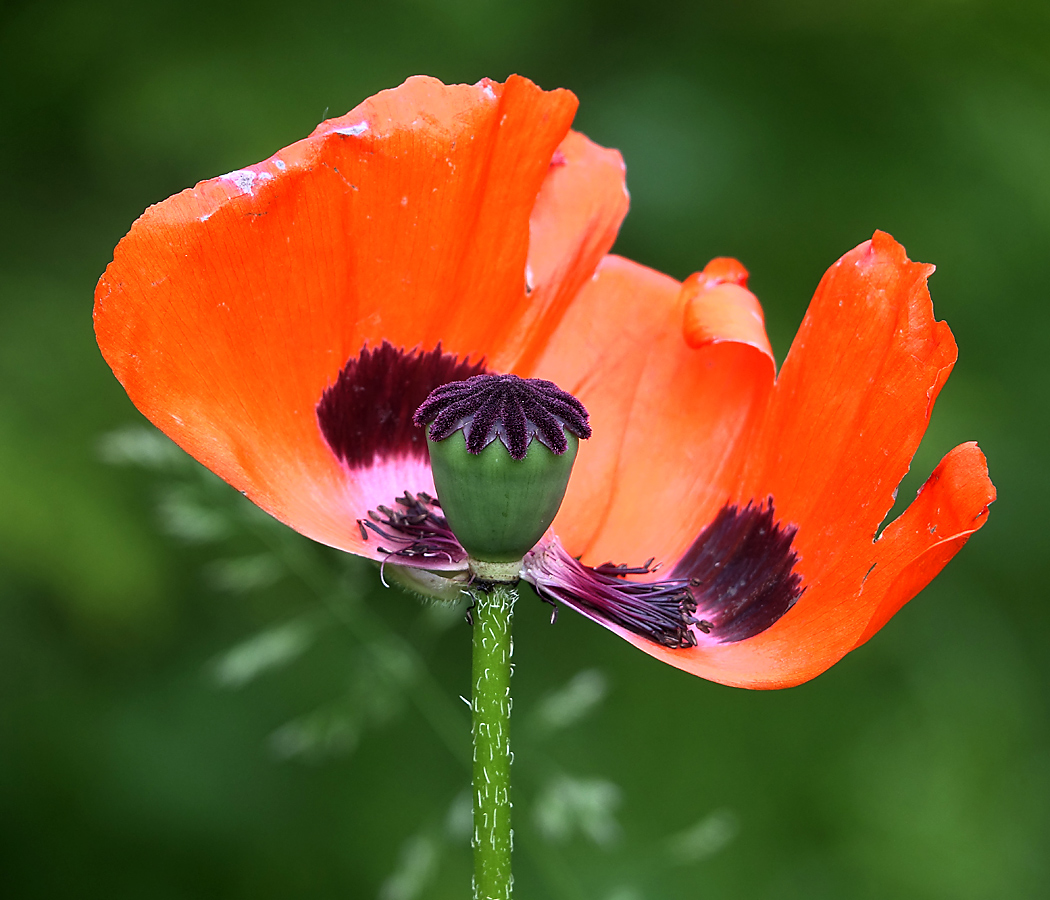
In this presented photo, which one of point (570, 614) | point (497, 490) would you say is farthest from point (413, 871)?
point (570, 614)

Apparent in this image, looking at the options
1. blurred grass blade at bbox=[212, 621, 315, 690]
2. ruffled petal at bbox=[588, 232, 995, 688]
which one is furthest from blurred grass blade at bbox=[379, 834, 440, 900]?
ruffled petal at bbox=[588, 232, 995, 688]

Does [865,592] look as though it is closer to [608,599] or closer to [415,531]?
[608,599]

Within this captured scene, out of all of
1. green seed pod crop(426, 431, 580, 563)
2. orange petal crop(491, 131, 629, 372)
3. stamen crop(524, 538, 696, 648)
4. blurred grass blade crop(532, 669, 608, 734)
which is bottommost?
blurred grass blade crop(532, 669, 608, 734)

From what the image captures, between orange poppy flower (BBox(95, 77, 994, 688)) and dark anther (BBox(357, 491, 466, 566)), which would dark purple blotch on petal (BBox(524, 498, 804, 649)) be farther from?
dark anther (BBox(357, 491, 466, 566))

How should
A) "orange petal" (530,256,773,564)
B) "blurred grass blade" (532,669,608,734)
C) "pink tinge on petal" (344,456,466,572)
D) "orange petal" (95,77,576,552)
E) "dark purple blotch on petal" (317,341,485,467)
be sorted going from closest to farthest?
"orange petal" (95,77,576,552) → "pink tinge on petal" (344,456,466,572) → "dark purple blotch on petal" (317,341,485,467) → "orange petal" (530,256,773,564) → "blurred grass blade" (532,669,608,734)

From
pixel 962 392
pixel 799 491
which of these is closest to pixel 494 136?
pixel 799 491

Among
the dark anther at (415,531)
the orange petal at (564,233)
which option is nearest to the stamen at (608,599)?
the dark anther at (415,531)
